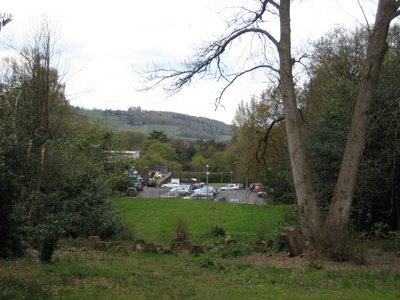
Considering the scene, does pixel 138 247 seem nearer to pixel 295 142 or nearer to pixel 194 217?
pixel 295 142

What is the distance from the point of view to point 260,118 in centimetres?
3603

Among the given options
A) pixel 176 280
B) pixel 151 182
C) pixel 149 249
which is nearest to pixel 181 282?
pixel 176 280

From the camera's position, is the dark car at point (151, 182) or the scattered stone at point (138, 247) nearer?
the scattered stone at point (138, 247)

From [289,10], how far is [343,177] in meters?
4.97

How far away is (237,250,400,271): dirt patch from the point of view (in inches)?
406

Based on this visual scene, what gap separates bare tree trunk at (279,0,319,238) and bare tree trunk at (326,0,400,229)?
0.57 meters

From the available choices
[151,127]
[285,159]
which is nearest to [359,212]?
[285,159]

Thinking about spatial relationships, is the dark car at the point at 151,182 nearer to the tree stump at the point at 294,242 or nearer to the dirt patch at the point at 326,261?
the dirt patch at the point at 326,261

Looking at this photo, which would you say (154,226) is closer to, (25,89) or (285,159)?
(285,159)

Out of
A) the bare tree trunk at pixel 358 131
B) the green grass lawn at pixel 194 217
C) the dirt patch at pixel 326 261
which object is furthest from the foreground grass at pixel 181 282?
the green grass lawn at pixel 194 217

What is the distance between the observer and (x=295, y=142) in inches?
492

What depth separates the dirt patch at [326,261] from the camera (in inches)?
406

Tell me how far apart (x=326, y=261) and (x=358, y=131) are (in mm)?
3419

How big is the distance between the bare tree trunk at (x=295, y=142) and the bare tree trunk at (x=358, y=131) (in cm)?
57
